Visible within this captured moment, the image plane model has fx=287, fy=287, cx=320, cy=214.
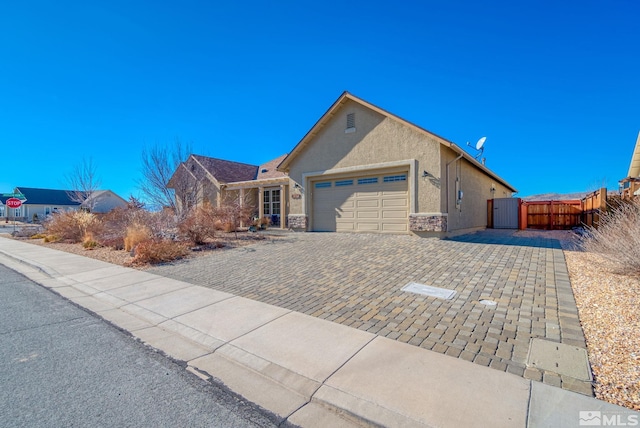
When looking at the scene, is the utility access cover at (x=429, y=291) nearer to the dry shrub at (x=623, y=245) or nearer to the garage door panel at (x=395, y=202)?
the dry shrub at (x=623, y=245)

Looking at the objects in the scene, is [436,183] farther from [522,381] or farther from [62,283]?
[62,283]

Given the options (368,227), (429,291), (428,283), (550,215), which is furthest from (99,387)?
(550,215)

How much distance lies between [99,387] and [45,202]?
208 feet

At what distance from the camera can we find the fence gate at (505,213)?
18.8 meters

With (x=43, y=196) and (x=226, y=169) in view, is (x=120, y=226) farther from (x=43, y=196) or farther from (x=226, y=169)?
(x=43, y=196)

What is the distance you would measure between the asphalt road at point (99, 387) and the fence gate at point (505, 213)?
2084 cm

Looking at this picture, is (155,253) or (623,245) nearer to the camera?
(623,245)

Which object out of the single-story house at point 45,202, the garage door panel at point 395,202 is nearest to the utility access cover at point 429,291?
the garage door panel at point 395,202

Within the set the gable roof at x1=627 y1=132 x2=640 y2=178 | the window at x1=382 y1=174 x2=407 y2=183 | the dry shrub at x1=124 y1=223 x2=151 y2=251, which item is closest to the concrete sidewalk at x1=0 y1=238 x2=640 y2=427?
the dry shrub at x1=124 y1=223 x2=151 y2=251

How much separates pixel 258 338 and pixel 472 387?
8.20ft

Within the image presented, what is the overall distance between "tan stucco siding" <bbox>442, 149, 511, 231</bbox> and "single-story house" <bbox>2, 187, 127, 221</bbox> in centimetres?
5056

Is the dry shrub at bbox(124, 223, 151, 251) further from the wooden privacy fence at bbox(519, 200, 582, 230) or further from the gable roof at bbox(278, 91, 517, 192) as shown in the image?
the wooden privacy fence at bbox(519, 200, 582, 230)

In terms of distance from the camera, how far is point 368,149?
513 inches

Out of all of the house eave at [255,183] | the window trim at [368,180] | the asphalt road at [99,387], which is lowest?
the asphalt road at [99,387]
